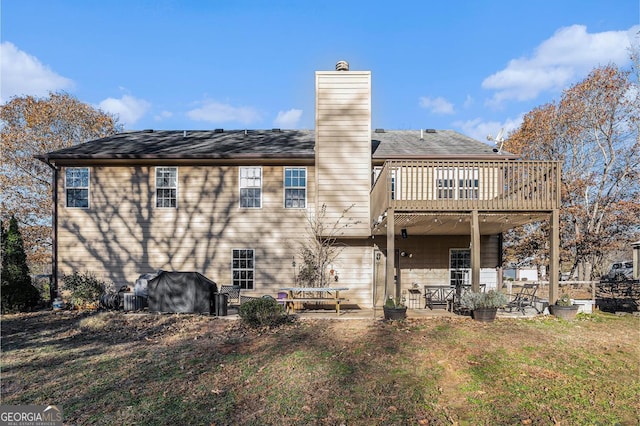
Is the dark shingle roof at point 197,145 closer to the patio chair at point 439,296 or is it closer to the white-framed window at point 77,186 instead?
the white-framed window at point 77,186

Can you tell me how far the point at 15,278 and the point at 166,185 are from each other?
518cm

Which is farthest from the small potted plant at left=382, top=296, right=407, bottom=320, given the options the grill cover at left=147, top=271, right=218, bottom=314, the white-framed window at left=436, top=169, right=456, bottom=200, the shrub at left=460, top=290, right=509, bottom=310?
the grill cover at left=147, top=271, right=218, bottom=314

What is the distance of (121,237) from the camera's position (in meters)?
12.4

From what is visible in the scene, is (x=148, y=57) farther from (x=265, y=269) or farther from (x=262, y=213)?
(x=265, y=269)

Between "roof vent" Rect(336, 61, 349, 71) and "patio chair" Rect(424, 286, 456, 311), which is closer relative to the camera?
"patio chair" Rect(424, 286, 456, 311)

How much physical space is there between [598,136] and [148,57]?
71.2 ft

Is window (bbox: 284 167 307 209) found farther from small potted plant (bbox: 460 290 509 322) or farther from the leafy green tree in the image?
the leafy green tree

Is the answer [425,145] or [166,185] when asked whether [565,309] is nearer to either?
[425,145]

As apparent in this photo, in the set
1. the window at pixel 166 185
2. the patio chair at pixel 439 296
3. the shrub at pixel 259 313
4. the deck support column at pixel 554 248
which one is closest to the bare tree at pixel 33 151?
the window at pixel 166 185

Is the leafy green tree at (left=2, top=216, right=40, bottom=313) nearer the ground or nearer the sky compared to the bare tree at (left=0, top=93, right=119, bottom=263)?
nearer the ground

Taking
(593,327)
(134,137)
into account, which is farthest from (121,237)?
(593,327)

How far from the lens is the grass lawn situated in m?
4.50

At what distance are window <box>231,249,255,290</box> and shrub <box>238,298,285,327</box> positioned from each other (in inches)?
152

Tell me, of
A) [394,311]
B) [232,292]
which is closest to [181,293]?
[232,292]
